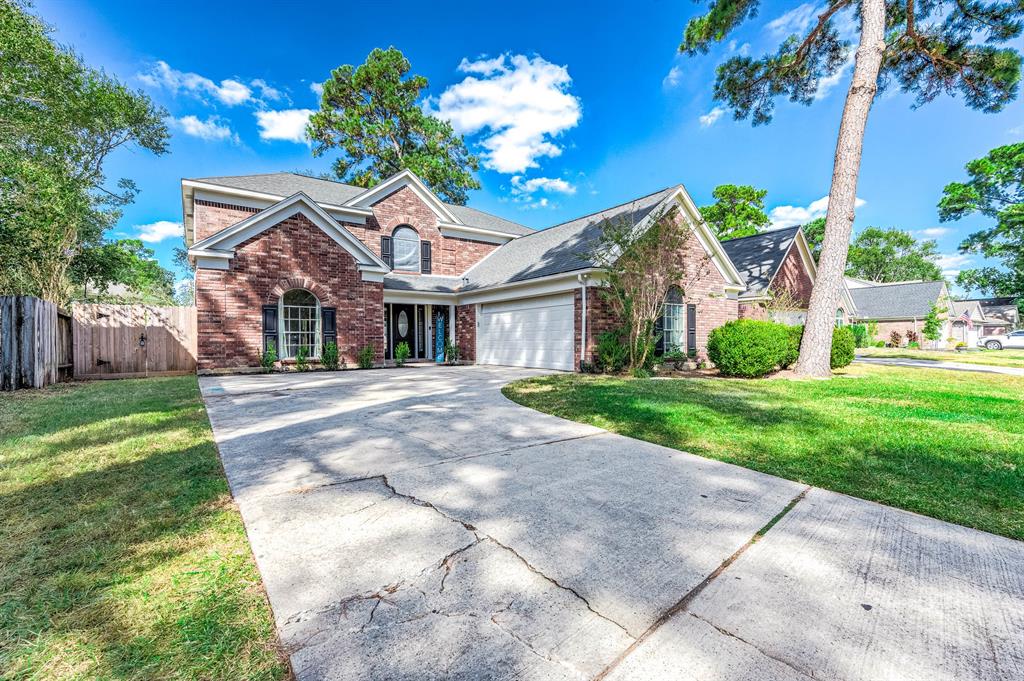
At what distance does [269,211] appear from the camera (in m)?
11.0

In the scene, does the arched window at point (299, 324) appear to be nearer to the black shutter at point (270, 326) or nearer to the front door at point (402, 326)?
the black shutter at point (270, 326)

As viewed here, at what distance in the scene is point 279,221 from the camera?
1129 cm

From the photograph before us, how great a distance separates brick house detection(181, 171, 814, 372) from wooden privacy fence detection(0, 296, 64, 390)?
2.61m

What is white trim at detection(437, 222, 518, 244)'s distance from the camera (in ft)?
56.5

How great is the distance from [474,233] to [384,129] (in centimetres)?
1369

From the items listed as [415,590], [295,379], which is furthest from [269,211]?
[415,590]

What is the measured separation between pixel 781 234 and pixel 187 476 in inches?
847

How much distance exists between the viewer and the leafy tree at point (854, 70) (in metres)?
9.84

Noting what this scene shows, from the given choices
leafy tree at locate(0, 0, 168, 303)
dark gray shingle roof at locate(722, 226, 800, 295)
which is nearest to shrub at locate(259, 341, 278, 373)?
leafy tree at locate(0, 0, 168, 303)

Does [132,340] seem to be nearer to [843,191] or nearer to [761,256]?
[843,191]

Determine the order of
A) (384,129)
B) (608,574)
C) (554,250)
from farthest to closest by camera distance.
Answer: (384,129), (554,250), (608,574)

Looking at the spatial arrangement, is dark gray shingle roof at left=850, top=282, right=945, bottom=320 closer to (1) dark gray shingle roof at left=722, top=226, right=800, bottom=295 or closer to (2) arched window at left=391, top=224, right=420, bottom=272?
(1) dark gray shingle roof at left=722, top=226, right=800, bottom=295

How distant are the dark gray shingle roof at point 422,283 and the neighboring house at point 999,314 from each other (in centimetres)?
5633

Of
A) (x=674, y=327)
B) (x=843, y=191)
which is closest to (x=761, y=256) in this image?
(x=674, y=327)
